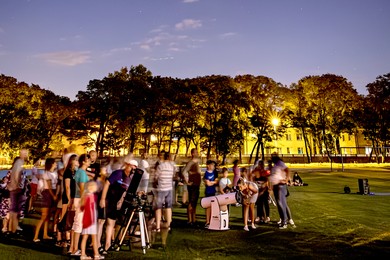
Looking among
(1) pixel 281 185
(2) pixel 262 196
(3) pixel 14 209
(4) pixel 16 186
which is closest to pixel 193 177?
(2) pixel 262 196

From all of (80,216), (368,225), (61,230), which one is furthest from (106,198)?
(368,225)

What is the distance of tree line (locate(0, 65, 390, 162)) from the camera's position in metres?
42.3

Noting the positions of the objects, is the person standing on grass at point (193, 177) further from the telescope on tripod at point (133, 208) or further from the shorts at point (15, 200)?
the shorts at point (15, 200)

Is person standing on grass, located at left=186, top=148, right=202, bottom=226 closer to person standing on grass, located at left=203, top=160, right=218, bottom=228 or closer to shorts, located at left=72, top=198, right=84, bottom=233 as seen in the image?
person standing on grass, located at left=203, top=160, right=218, bottom=228

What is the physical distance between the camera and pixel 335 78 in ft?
163

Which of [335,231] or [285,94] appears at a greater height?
[285,94]

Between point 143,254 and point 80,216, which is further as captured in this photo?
point 143,254

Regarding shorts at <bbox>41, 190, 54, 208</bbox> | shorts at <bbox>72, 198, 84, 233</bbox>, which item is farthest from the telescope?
shorts at <bbox>41, 190, 54, 208</bbox>

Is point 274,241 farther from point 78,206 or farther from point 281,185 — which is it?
point 78,206

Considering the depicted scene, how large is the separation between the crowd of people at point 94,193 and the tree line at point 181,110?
30.9 meters

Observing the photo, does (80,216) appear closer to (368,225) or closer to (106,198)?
(106,198)

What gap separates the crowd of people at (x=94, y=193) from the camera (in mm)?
6648

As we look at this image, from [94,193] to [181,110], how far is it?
42367mm

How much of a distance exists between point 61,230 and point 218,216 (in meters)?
4.46
